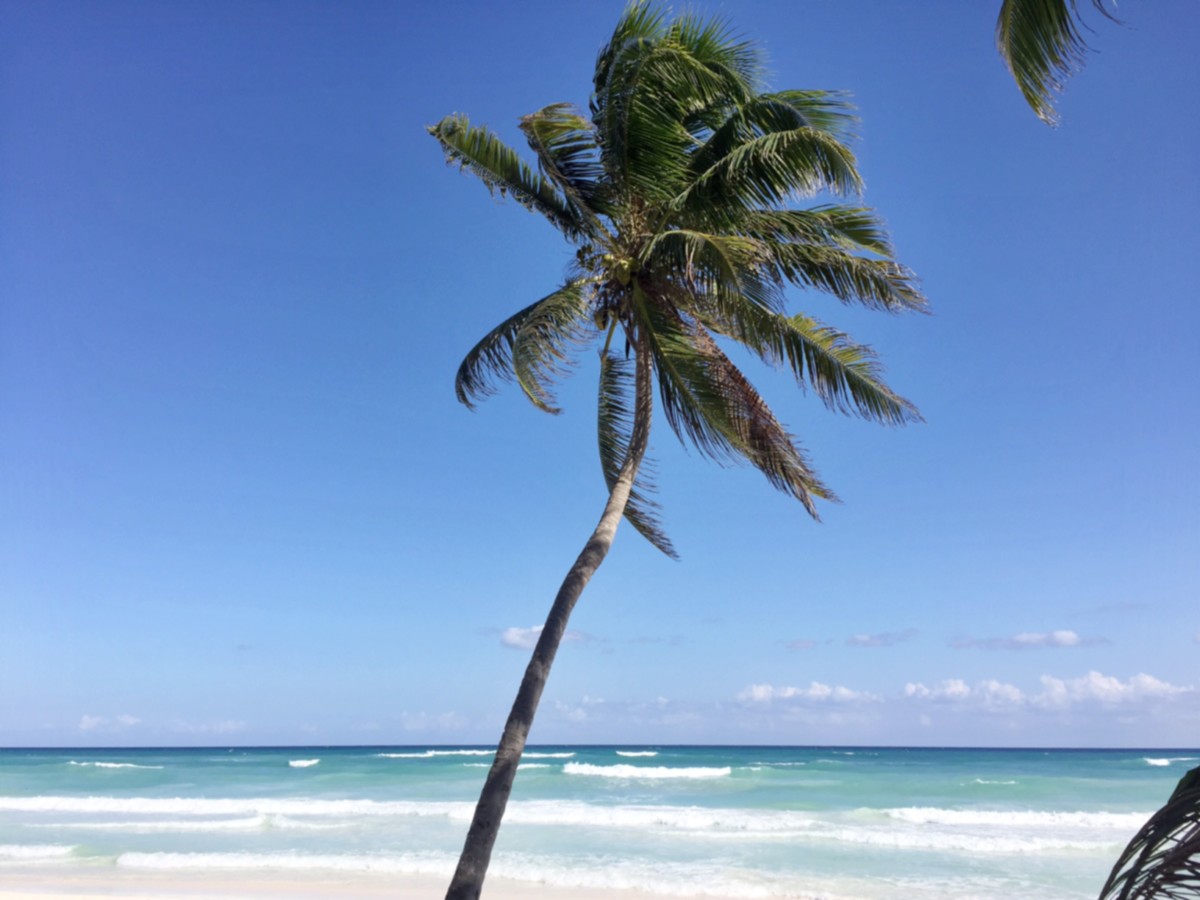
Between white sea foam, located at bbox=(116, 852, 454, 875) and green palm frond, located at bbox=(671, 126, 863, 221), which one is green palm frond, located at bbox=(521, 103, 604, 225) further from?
white sea foam, located at bbox=(116, 852, 454, 875)

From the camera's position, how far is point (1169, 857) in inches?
69.7

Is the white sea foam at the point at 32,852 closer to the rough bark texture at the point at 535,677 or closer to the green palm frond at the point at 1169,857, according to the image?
the rough bark texture at the point at 535,677

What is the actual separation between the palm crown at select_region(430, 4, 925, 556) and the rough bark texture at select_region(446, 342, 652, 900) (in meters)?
0.21

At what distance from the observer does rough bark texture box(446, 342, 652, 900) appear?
535 cm

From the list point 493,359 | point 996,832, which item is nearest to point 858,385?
point 493,359

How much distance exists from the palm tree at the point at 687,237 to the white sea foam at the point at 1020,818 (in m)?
17.9

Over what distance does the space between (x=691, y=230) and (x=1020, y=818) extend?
21458 mm

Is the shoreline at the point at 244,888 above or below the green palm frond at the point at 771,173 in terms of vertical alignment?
below

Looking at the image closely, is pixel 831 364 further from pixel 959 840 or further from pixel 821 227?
pixel 959 840

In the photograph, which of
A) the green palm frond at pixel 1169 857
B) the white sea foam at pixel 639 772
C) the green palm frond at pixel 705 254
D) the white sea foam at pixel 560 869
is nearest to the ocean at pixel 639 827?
the white sea foam at pixel 560 869

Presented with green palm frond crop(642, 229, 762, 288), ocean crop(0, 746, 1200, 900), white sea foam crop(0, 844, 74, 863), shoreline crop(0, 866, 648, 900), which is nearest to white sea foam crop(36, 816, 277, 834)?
ocean crop(0, 746, 1200, 900)

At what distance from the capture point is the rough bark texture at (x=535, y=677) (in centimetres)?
535

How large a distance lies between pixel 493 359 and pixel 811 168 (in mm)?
3343

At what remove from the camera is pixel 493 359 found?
28.2 feet
